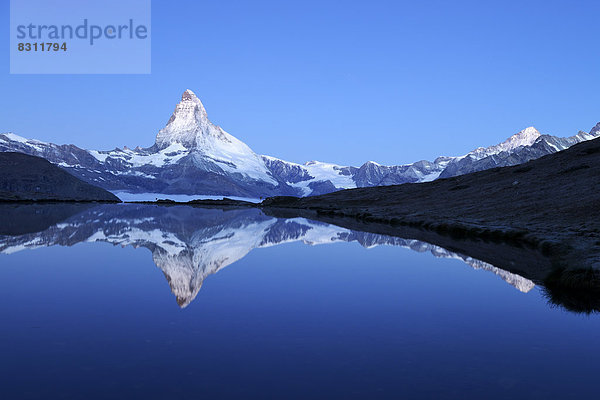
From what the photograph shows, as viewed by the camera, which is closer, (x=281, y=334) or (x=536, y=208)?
(x=281, y=334)

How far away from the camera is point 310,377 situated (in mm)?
10719

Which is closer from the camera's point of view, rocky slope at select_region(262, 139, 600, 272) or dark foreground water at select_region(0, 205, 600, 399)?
dark foreground water at select_region(0, 205, 600, 399)

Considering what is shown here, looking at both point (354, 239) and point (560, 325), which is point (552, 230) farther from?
point (560, 325)

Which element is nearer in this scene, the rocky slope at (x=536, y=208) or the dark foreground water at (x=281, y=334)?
the dark foreground water at (x=281, y=334)

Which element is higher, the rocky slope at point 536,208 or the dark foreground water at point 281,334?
the rocky slope at point 536,208

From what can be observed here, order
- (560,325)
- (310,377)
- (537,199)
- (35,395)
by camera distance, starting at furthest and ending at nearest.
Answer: (537,199), (560,325), (310,377), (35,395)

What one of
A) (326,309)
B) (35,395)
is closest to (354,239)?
(326,309)

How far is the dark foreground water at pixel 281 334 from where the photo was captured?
10203 millimetres

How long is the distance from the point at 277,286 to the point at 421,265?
12131mm

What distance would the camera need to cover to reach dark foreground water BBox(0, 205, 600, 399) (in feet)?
33.5

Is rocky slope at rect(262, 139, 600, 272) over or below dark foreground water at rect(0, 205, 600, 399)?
over

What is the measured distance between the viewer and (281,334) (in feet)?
46.6

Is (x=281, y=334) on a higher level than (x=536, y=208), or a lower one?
lower

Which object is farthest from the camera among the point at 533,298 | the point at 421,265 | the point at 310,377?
the point at 421,265
